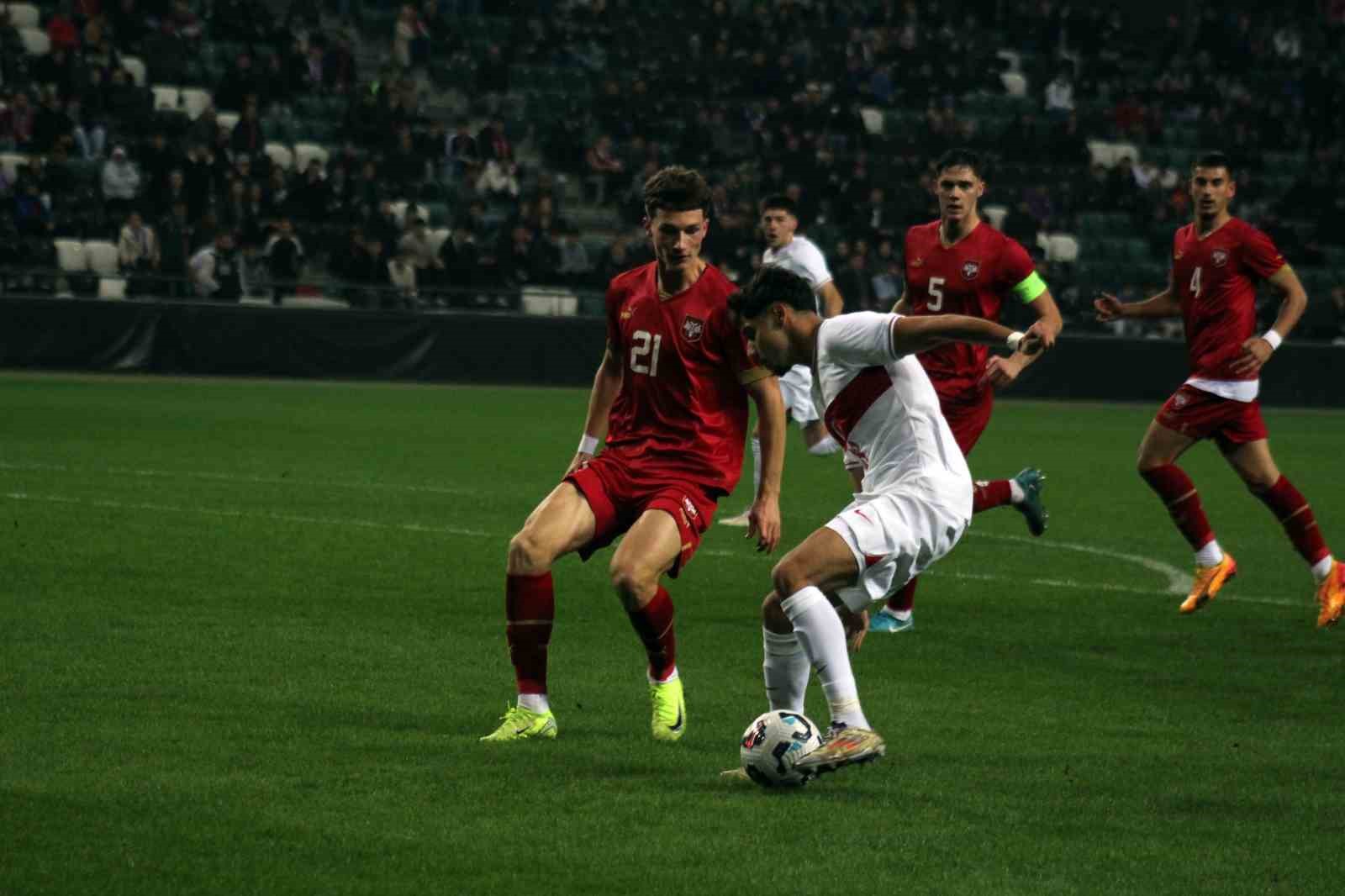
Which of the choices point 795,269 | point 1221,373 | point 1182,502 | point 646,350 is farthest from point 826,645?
point 795,269

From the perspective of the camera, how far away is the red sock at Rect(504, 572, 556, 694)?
7.27m

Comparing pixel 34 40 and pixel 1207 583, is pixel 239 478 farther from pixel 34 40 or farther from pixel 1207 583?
pixel 34 40

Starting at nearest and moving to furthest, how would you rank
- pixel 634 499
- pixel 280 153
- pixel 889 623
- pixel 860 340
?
1. pixel 860 340
2. pixel 634 499
3. pixel 889 623
4. pixel 280 153

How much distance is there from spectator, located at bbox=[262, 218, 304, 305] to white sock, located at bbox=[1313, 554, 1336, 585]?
19154 millimetres

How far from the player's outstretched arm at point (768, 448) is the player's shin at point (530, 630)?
31.0 inches

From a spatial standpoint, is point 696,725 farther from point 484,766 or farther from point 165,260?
point 165,260

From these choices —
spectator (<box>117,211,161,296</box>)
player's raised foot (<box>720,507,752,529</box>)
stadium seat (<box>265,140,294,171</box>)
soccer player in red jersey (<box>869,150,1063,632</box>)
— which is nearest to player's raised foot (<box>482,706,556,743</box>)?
soccer player in red jersey (<box>869,150,1063,632</box>)

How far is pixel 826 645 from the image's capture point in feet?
21.4

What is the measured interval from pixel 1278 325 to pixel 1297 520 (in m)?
1.08

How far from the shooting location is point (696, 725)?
754 centimetres

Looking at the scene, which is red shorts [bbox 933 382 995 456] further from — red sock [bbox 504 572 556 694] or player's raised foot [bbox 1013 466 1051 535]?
red sock [bbox 504 572 556 694]

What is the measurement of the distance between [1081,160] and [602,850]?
3214 centimetres

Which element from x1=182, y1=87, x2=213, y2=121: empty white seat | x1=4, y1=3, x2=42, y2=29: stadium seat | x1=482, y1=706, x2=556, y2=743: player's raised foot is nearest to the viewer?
x1=482, y1=706, x2=556, y2=743: player's raised foot

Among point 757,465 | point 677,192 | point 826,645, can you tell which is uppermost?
point 677,192
